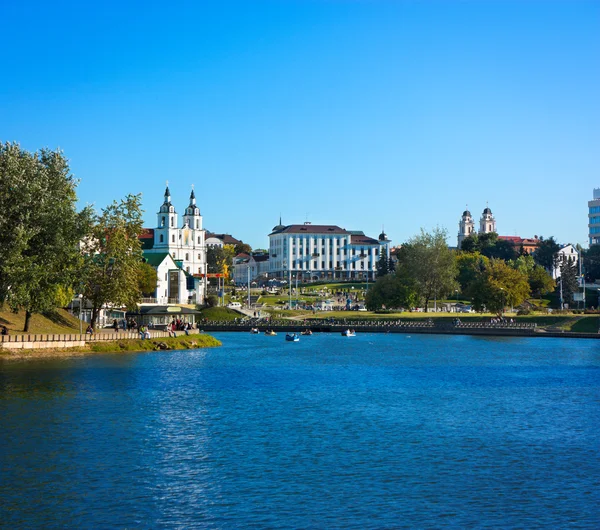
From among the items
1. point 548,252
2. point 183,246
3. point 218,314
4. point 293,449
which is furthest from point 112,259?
point 548,252

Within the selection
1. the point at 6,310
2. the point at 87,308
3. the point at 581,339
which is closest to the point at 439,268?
the point at 581,339

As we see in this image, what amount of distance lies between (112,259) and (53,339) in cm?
1446

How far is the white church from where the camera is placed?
15512 cm

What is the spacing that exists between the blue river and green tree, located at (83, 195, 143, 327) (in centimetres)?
1881

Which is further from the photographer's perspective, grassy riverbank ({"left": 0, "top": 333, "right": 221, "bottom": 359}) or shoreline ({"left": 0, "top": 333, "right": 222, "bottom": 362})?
grassy riverbank ({"left": 0, "top": 333, "right": 221, "bottom": 359})

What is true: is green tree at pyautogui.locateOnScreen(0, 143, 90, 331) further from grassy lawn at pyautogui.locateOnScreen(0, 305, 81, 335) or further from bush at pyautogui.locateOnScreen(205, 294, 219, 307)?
bush at pyautogui.locateOnScreen(205, 294, 219, 307)

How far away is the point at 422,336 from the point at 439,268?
2444cm

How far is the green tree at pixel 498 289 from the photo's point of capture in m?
126

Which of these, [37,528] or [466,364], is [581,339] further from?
[37,528]

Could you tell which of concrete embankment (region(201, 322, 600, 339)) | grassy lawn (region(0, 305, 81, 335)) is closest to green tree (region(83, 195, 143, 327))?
grassy lawn (region(0, 305, 81, 335))

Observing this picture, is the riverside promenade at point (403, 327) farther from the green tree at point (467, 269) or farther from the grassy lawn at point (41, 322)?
the grassy lawn at point (41, 322)

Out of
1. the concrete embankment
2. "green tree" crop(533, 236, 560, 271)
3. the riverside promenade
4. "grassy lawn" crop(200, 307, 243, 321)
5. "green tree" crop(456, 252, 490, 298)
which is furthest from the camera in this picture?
"green tree" crop(533, 236, 560, 271)

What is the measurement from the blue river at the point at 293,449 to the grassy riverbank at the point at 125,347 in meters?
4.05

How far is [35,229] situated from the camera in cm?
6284
